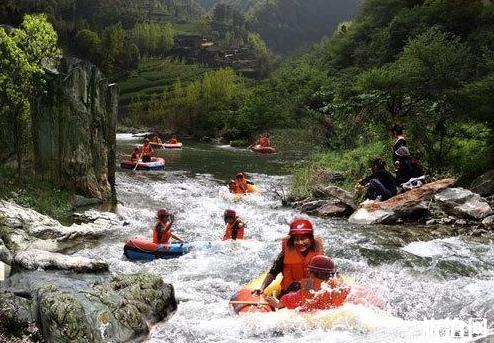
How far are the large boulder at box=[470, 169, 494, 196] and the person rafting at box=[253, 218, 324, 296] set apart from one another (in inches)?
349

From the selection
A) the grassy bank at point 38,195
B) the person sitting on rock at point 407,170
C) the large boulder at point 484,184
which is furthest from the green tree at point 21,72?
the large boulder at point 484,184

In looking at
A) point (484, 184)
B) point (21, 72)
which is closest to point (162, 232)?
point (21, 72)

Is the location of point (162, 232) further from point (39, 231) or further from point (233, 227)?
point (39, 231)

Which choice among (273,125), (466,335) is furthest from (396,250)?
(273,125)

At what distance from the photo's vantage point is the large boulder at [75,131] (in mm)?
14500

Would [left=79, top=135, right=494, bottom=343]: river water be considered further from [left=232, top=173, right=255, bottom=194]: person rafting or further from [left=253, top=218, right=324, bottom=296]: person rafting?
[left=253, top=218, right=324, bottom=296]: person rafting

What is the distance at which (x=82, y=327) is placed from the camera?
254 inches

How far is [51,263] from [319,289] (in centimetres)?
438

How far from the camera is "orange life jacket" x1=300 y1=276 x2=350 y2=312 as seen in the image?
729 cm

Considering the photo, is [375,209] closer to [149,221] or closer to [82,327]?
[149,221]

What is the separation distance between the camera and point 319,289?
734 centimetres

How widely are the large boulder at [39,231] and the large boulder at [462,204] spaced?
8849 mm

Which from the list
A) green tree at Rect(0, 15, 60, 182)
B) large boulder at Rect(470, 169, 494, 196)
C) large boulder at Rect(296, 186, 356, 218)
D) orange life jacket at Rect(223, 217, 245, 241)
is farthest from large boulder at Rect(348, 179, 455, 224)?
green tree at Rect(0, 15, 60, 182)

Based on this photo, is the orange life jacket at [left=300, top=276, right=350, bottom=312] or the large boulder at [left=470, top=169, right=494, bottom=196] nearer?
the orange life jacket at [left=300, top=276, right=350, bottom=312]
